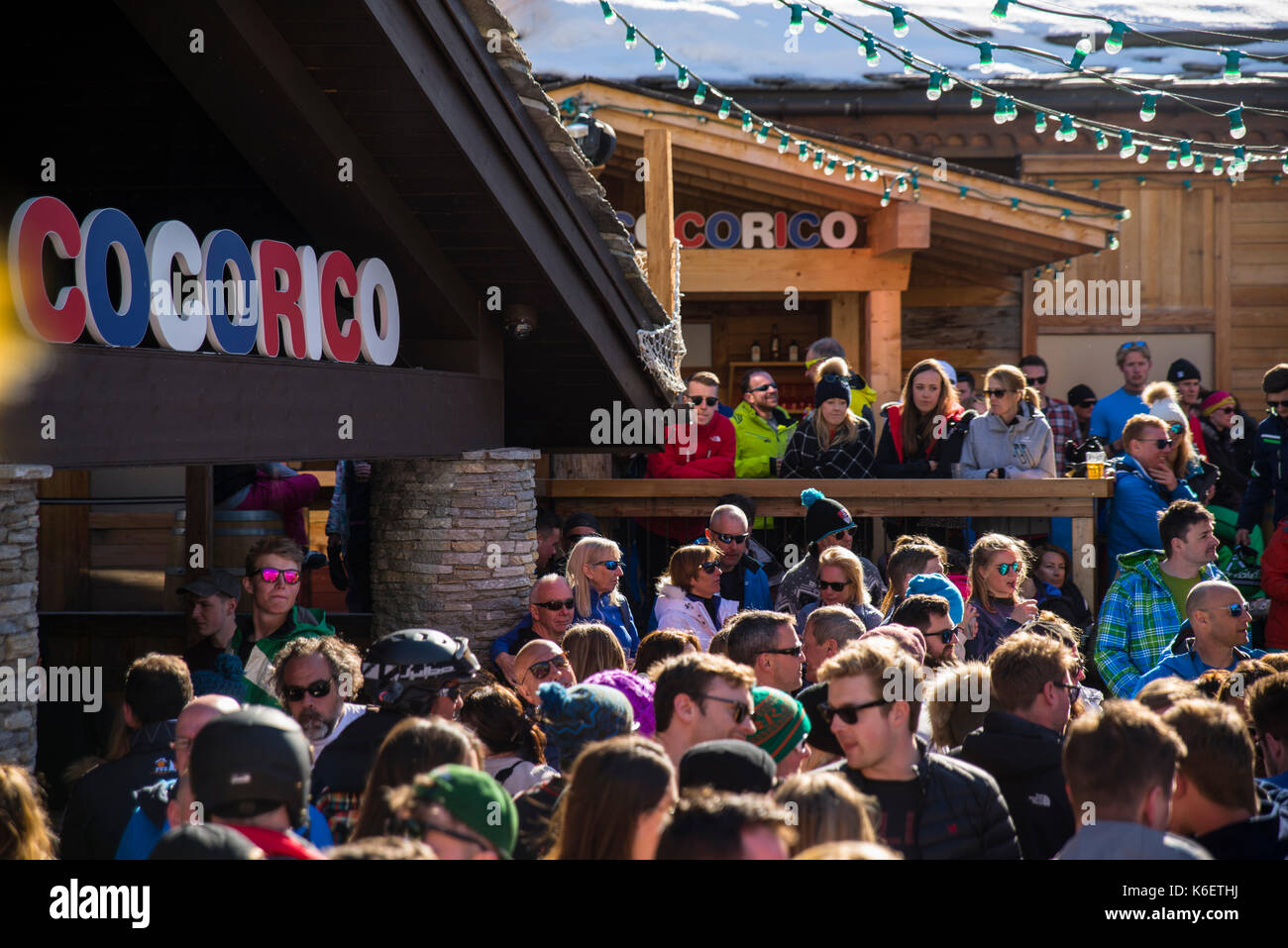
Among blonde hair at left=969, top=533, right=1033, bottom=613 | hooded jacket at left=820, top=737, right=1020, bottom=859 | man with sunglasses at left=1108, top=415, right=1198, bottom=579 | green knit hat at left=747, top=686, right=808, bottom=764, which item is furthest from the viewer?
man with sunglasses at left=1108, top=415, right=1198, bottom=579

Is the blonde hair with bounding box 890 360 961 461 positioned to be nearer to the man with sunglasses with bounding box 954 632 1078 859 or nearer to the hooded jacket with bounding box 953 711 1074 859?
the man with sunglasses with bounding box 954 632 1078 859

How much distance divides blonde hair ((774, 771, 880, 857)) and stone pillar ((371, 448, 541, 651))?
13.6 feet

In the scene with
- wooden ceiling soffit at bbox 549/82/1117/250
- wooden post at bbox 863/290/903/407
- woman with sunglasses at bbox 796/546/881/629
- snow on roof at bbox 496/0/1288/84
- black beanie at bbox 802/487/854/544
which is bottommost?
woman with sunglasses at bbox 796/546/881/629

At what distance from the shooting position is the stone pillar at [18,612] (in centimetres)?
427

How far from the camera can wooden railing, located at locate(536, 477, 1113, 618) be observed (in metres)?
8.67

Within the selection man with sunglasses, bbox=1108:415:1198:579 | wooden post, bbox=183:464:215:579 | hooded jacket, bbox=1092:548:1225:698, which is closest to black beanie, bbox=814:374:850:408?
man with sunglasses, bbox=1108:415:1198:579

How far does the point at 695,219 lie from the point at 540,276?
6.23m

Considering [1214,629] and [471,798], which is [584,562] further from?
[471,798]

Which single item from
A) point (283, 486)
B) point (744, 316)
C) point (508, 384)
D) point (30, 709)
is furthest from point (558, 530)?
point (744, 316)

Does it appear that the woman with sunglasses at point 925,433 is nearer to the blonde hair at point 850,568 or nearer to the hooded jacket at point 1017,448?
the hooded jacket at point 1017,448

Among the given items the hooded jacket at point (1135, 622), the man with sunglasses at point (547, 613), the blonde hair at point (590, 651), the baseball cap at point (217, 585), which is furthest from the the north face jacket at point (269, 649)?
the hooded jacket at point (1135, 622)

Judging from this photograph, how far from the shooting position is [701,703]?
4.01 m

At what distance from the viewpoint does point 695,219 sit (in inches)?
494

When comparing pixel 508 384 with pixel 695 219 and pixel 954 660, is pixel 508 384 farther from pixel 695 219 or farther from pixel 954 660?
pixel 695 219
